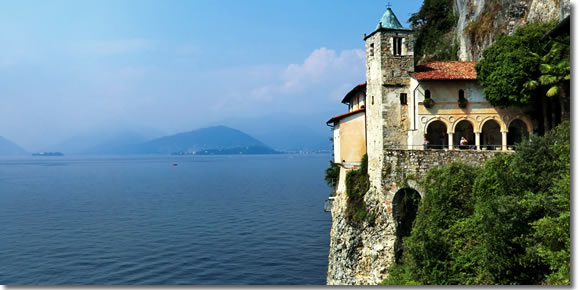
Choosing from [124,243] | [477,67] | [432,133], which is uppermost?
[477,67]

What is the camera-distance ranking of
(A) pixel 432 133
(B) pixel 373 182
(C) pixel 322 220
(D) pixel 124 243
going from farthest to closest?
(C) pixel 322 220
(D) pixel 124 243
(A) pixel 432 133
(B) pixel 373 182

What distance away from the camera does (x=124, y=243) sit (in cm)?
4381

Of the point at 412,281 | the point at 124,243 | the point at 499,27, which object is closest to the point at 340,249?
the point at 412,281

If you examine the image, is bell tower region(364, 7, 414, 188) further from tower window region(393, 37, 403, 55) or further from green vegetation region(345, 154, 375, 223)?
green vegetation region(345, 154, 375, 223)

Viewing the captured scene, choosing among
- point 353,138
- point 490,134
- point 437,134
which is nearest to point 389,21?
point 437,134

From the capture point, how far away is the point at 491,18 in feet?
115

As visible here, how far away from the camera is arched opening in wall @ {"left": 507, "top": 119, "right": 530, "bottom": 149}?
26.8m

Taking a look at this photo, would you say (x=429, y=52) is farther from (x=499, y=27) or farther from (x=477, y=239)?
(x=477, y=239)

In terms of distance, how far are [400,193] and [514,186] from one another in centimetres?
788

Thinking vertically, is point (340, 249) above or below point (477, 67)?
below

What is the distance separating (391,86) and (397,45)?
2336 mm

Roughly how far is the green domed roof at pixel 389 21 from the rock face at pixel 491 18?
8.21 meters

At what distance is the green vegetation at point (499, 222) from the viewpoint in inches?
558

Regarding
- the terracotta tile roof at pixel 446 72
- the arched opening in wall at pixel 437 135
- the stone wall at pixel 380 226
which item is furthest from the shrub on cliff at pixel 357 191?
the terracotta tile roof at pixel 446 72
